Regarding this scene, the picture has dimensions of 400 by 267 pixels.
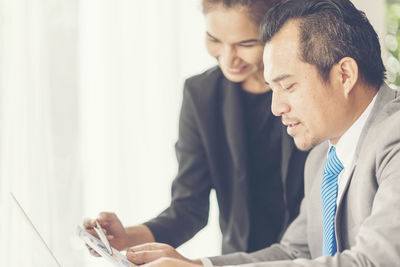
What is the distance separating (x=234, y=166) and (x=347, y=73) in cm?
70

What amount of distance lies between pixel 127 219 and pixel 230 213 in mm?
805

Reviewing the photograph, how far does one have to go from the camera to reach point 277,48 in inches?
61.0

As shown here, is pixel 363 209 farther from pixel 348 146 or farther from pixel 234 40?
pixel 234 40

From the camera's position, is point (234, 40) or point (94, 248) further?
point (234, 40)

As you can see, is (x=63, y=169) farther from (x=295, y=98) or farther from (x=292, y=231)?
(x=295, y=98)

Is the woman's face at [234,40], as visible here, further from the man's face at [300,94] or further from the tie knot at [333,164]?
the tie knot at [333,164]

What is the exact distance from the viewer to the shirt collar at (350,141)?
5.01 ft

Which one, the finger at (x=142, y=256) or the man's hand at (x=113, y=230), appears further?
the man's hand at (x=113, y=230)

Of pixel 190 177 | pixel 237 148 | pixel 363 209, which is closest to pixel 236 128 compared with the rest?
pixel 237 148

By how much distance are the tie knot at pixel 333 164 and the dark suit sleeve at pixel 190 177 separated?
1.82 ft

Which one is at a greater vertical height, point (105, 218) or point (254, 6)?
point (254, 6)

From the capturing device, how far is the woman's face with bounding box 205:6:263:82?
181cm

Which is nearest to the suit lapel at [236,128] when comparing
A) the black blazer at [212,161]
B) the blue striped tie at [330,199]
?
the black blazer at [212,161]

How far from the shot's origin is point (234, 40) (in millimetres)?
1831
